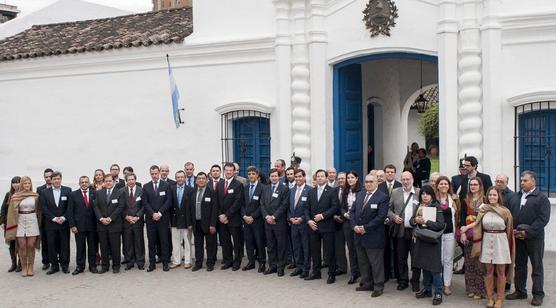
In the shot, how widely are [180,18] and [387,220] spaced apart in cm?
Result: 896

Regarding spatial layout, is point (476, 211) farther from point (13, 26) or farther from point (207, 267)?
point (13, 26)

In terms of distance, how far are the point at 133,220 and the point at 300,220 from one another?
2.67 metres

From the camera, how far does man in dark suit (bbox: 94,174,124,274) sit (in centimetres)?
1057

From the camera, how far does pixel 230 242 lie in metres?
10.8

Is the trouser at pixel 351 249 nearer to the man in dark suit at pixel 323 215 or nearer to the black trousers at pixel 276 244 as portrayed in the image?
the man in dark suit at pixel 323 215

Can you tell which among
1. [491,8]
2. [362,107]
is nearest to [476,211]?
[491,8]

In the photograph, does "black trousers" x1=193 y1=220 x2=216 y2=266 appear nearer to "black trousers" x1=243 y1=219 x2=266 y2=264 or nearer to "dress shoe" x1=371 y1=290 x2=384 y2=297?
"black trousers" x1=243 y1=219 x2=266 y2=264

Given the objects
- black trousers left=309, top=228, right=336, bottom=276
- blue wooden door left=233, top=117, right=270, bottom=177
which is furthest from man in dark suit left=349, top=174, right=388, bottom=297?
blue wooden door left=233, top=117, right=270, bottom=177

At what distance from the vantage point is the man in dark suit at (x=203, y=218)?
10578 millimetres

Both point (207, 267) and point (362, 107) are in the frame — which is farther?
point (362, 107)

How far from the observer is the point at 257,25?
43.8 ft

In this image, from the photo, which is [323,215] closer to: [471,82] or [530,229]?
[530,229]

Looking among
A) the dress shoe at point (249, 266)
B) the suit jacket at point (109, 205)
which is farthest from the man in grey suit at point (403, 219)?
the suit jacket at point (109, 205)

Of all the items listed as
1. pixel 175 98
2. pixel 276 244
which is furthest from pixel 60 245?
pixel 175 98
